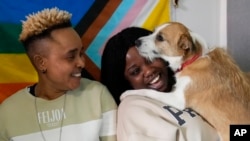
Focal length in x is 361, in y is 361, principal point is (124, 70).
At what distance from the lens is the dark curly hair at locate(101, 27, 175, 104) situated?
163 cm

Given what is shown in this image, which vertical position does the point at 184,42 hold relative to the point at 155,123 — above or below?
above

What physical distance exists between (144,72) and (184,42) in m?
0.22

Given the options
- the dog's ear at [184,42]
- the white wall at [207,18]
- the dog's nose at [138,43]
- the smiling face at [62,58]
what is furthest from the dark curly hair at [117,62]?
the white wall at [207,18]

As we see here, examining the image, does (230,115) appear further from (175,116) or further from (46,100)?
(46,100)

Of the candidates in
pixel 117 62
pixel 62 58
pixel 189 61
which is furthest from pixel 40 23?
pixel 189 61

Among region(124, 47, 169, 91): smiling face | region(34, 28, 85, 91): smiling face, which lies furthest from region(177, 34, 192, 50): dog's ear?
region(34, 28, 85, 91): smiling face

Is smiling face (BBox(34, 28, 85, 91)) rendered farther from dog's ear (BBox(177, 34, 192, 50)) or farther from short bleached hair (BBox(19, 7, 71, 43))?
dog's ear (BBox(177, 34, 192, 50))

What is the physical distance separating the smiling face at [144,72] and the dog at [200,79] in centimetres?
3

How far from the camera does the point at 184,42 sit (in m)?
1.60

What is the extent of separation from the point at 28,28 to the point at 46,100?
0.93 ft

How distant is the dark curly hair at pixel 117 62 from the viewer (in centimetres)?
163

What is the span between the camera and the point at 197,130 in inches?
54.6

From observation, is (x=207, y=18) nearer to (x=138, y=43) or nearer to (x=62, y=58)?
(x=138, y=43)

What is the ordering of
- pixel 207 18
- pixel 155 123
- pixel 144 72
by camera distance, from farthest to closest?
1. pixel 207 18
2. pixel 144 72
3. pixel 155 123
